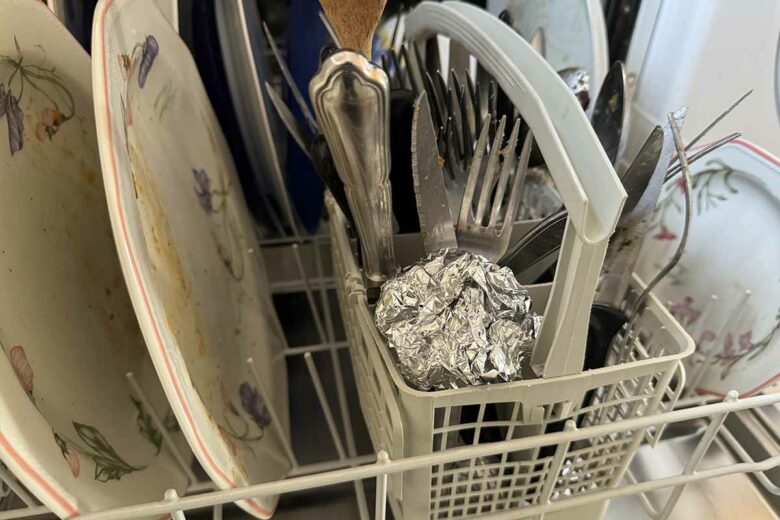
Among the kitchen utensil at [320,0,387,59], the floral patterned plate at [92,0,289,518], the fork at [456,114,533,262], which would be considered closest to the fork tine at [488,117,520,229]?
the fork at [456,114,533,262]

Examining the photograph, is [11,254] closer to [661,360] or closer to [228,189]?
[228,189]

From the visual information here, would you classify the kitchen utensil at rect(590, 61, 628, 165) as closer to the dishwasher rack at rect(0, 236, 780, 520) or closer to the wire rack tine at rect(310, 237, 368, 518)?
the dishwasher rack at rect(0, 236, 780, 520)

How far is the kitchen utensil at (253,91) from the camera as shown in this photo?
1.68ft

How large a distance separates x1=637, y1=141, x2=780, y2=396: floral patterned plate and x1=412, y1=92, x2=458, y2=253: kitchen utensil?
0.28 m

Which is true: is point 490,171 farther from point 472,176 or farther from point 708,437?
point 708,437

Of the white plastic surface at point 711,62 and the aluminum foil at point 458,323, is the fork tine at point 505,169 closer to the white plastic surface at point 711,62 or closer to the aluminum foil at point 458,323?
the aluminum foil at point 458,323

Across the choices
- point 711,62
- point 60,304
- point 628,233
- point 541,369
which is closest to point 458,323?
point 541,369

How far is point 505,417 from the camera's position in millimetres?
403

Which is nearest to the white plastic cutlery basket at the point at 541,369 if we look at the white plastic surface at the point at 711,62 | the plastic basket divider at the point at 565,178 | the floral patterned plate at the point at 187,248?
the plastic basket divider at the point at 565,178

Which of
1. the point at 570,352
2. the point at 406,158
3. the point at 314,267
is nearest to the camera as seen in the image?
the point at 570,352

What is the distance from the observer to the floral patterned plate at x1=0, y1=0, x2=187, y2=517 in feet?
1.01

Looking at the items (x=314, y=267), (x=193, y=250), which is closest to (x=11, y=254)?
(x=193, y=250)

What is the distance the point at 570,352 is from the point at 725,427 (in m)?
0.34

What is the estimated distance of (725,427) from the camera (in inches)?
21.4
